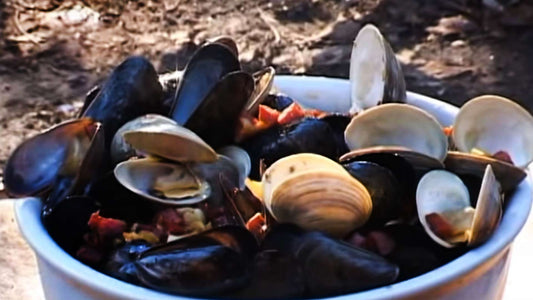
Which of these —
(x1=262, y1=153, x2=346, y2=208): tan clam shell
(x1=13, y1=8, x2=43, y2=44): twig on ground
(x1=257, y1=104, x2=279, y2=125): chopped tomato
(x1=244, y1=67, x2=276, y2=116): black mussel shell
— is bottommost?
(x1=13, y1=8, x2=43, y2=44): twig on ground

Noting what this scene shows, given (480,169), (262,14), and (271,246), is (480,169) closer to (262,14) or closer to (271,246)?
(271,246)

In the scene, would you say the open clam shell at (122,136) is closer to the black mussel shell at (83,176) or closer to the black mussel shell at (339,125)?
the black mussel shell at (83,176)

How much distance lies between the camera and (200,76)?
2.27ft

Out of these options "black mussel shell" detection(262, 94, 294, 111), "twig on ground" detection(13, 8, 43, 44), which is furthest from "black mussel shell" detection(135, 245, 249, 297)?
"twig on ground" detection(13, 8, 43, 44)

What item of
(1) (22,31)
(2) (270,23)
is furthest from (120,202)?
Answer: (1) (22,31)

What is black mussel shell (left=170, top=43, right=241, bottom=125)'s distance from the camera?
653 mm

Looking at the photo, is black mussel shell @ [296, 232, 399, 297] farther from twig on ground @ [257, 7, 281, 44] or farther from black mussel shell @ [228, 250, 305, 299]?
twig on ground @ [257, 7, 281, 44]

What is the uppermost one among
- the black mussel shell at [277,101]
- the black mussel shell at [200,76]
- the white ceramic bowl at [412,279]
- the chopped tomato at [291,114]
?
the black mussel shell at [200,76]

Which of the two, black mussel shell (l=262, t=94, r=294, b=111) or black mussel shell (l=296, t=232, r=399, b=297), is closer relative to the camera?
black mussel shell (l=296, t=232, r=399, b=297)

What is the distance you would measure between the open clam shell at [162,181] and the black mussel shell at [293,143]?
0.17 feet

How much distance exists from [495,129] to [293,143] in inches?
5.9

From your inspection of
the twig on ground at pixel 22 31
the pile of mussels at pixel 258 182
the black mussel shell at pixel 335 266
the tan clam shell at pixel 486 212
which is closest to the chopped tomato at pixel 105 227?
the pile of mussels at pixel 258 182

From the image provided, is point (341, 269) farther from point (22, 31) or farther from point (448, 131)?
point (22, 31)

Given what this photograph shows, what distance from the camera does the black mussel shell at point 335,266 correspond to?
0.53 m
